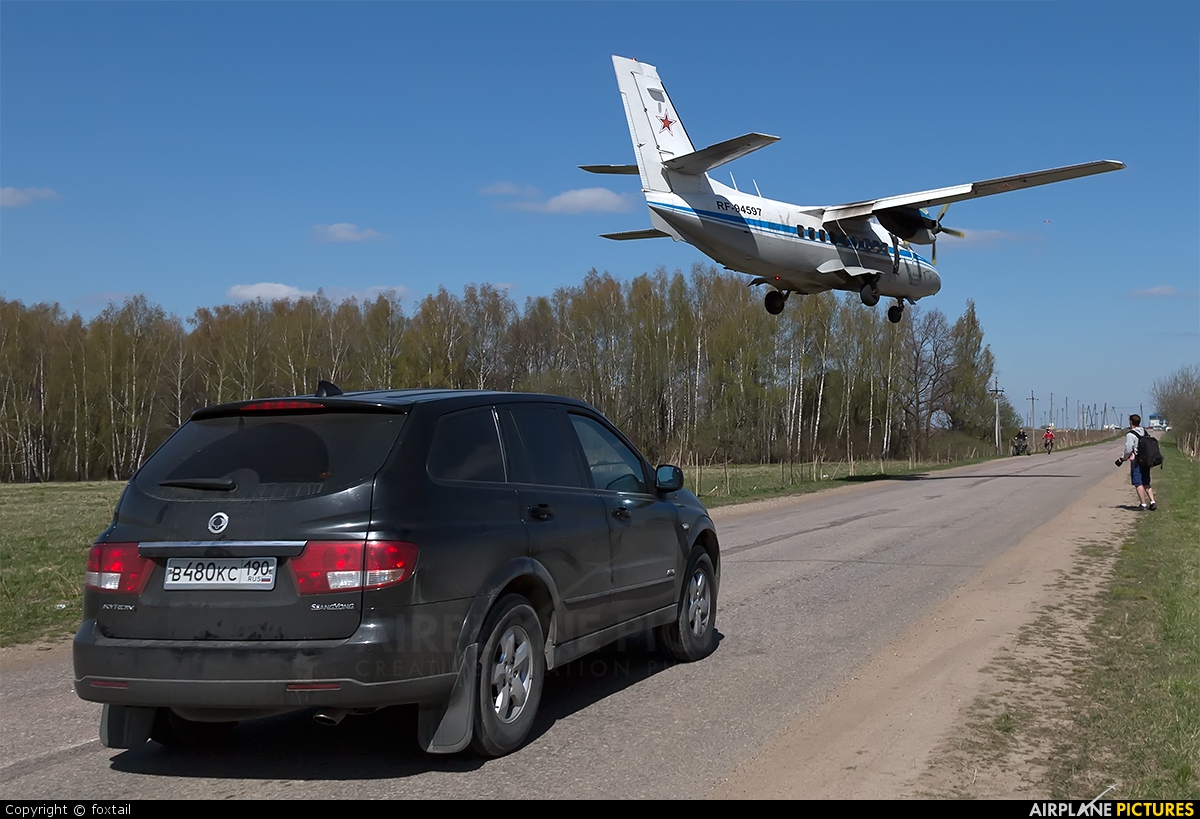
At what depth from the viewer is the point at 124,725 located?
16.6 feet

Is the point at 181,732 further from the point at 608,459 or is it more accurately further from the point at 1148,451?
the point at 1148,451

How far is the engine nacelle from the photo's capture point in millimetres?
31827

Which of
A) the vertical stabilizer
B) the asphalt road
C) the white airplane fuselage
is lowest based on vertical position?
the asphalt road

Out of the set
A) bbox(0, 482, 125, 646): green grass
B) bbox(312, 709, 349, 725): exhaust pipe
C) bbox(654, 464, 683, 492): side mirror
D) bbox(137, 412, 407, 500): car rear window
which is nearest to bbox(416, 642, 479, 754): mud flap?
bbox(312, 709, 349, 725): exhaust pipe

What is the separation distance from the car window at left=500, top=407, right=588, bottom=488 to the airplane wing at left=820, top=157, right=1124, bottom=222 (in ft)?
76.5

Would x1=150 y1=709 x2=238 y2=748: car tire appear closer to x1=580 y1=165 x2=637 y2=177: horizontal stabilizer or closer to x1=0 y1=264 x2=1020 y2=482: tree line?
x1=580 y1=165 x2=637 y2=177: horizontal stabilizer

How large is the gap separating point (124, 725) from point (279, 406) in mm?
1660

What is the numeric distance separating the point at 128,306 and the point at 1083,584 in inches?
2930

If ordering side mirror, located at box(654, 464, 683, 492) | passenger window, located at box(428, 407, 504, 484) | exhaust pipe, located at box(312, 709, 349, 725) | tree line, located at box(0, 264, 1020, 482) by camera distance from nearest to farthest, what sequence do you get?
exhaust pipe, located at box(312, 709, 349, 725), passenger window, located at box(428, 407, 504, 484), side mirror, located at box(654, 464, 683, 492), tree line, located at box(0, 264, 1020, 482)

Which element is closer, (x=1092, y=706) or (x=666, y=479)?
(x=1092, y=706)

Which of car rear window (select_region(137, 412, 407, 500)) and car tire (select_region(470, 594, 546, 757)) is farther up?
car rear window (select_region(137, 412, 407, 500))

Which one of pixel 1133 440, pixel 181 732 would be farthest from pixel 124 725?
pixel 1133 440

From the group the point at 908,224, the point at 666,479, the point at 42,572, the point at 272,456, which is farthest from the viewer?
the point at 908,224

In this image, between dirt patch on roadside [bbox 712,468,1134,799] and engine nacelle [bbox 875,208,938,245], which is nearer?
dirt patch on roadside [bbox 712,468,1134,799]
